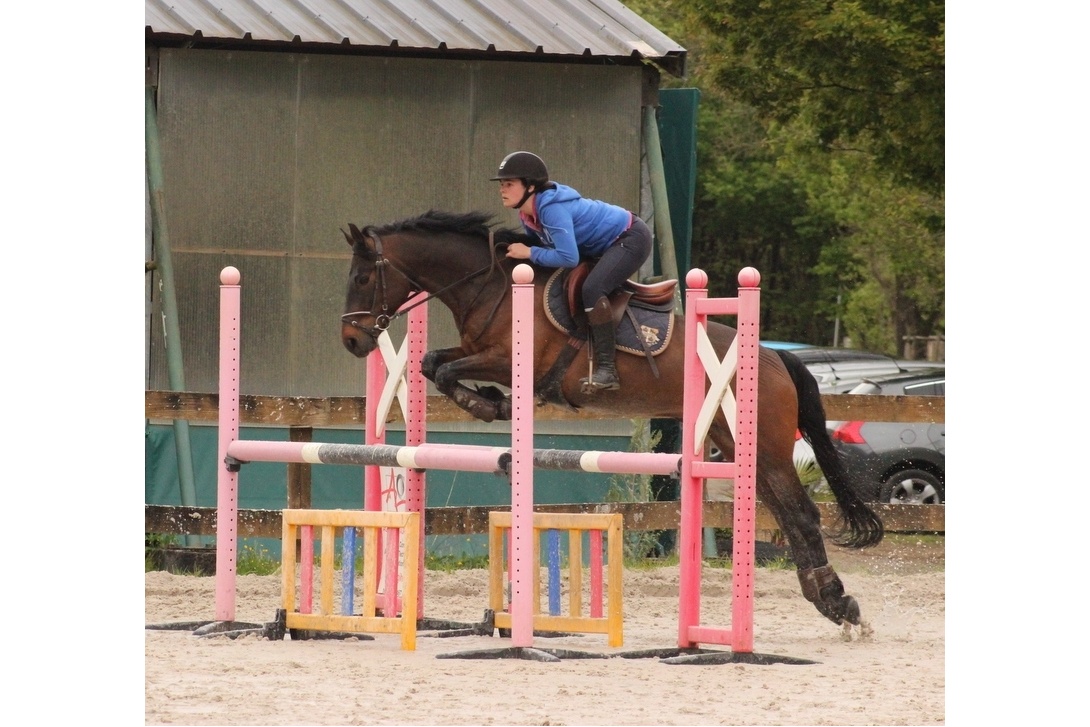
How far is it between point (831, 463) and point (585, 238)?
1.53 meters

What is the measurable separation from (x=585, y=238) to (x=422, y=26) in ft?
13.0

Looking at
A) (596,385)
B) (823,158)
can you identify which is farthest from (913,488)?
(596,385)

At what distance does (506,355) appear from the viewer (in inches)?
260

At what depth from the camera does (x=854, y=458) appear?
40.1 ft

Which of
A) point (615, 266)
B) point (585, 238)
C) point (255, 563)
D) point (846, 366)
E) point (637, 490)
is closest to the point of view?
point (615, 266)

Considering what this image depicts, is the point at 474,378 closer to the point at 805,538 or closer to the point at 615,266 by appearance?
the point at 615,266

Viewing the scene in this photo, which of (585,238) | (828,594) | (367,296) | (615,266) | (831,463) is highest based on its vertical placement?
(585,238)

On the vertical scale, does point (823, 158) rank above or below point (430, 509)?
above

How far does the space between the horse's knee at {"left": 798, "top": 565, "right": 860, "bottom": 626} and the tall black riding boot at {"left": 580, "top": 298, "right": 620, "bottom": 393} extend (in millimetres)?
1136

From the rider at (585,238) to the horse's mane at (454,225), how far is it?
0.09 metres

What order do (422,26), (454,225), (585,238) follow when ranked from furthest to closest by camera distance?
(422,26)
(454,225)
(585,238)

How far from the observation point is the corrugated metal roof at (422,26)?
386 inches

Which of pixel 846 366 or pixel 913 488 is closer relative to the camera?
pixel 913 488

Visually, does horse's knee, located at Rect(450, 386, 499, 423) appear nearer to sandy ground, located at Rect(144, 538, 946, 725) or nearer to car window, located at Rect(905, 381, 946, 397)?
sandy ground, located at Rect(144, 538, 946, 725)
